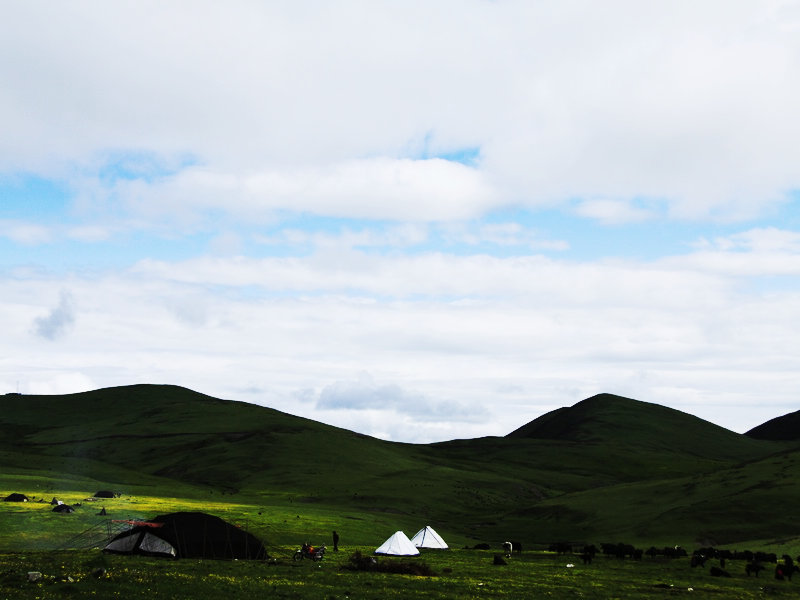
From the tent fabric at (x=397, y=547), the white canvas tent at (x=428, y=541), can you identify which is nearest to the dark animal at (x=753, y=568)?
the tent fabric at (x=397, y=547)

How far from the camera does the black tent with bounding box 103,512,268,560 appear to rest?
52344 millimetres

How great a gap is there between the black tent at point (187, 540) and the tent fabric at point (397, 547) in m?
11.9

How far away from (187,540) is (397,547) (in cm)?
1903

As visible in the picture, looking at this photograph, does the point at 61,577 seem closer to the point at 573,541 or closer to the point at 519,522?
the point at 573,541

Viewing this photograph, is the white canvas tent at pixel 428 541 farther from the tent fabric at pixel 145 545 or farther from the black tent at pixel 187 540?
the tent fabric at pixel 145 545

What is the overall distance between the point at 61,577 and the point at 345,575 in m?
16.9

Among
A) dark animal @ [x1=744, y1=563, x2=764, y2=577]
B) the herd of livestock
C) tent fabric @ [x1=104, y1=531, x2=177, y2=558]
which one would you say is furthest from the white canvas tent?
tent fabric @ [x1=104, y1=531, x2=177, y2=558]

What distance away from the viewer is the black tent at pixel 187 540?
52.3 metres

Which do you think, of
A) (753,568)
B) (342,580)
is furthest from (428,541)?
(342,580)

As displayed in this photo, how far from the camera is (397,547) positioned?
65312 millimetres

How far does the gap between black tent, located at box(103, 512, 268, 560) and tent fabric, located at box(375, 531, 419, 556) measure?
38.9 ft

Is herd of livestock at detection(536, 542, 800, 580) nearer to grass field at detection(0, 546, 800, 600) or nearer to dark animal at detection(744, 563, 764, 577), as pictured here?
dark animal at detection(744, 563, 764, 577)

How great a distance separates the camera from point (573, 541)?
349ft

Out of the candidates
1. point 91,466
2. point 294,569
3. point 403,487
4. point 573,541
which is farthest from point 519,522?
point 91,466
